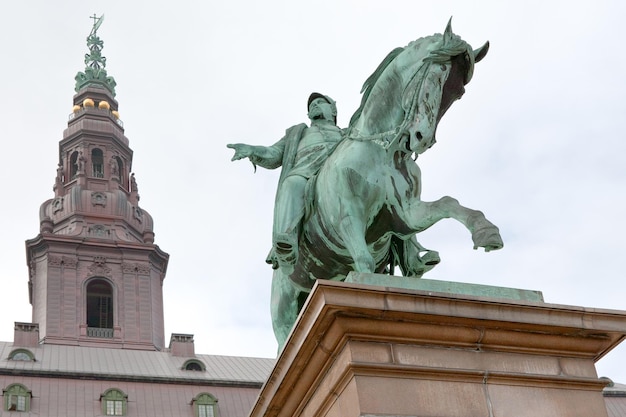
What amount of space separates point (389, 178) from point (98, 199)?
72392 millimetres

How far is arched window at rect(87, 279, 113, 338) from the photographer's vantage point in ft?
250

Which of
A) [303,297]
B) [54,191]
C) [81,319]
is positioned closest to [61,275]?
[81,319]

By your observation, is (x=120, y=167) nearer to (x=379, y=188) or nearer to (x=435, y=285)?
(x=379, y=188)

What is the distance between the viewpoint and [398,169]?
35.9ft

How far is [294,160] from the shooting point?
39.5ft

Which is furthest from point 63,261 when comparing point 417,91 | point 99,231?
point 417,91

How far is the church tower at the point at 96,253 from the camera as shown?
73938mm

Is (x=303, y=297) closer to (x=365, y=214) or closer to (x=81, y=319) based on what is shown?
(x=365, y=214)

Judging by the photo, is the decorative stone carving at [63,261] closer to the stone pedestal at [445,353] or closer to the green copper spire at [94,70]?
the green copper spire at [94,70]

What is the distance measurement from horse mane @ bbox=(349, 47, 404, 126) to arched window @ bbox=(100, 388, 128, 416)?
47513 millimetres

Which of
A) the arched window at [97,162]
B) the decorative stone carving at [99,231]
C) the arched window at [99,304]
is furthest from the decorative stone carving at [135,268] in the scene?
the arched window at [97,162]

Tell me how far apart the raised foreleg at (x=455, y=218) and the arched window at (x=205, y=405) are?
1913 inches

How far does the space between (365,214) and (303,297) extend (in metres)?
1.60

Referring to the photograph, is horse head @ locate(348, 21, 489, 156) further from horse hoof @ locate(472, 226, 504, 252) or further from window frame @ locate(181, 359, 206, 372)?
window frame @ locate(181, 359, 206, 372)
